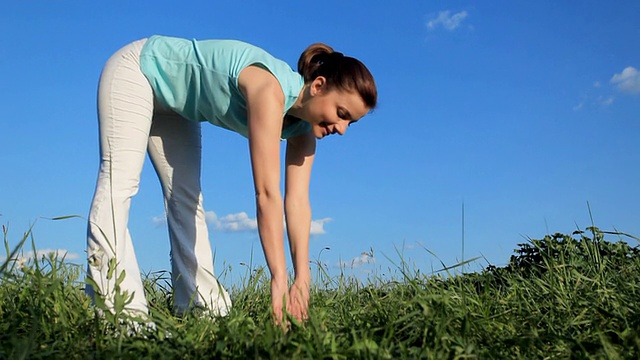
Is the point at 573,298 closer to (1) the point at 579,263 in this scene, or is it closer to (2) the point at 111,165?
(1) the point at 579,263

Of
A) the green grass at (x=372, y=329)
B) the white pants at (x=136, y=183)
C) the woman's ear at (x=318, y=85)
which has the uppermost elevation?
the woman's ear at (x=318, y=85)

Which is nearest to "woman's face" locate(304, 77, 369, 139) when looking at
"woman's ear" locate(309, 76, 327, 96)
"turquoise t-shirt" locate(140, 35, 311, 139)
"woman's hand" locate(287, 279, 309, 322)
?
"woman's ear" locate(309, 76, 327, 96)

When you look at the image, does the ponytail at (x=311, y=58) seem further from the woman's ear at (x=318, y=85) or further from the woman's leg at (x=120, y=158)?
the woman's leg at (x=120, y=158)

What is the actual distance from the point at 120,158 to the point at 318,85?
1156 mm

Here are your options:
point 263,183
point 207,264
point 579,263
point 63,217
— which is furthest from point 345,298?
point 63,217

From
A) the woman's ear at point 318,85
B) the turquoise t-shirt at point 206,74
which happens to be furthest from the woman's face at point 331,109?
the turquoise t-shirt at point 206,74

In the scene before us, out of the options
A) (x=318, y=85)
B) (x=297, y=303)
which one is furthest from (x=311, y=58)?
(x=297, y=303)

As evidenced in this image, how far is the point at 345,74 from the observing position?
362 centimetres

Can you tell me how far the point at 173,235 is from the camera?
171 inches

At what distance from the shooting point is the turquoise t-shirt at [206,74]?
3.74 meters

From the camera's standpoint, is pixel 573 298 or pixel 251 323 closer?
pixel 251 323

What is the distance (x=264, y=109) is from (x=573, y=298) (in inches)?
74.1

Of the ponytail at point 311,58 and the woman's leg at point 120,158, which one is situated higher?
the ponytail at point 311,58

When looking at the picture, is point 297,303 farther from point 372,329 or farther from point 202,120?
point 202,120
